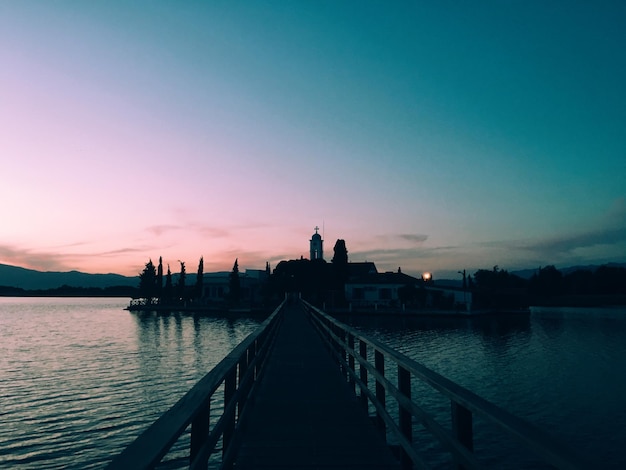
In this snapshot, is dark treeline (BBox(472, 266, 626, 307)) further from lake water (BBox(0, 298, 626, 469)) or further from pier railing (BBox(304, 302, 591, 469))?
pier railing (BBox(304, 302, 591, 469))

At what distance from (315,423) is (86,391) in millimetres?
17699

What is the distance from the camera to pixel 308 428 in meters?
6.59

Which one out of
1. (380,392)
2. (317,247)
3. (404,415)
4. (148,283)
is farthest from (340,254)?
(404,415)

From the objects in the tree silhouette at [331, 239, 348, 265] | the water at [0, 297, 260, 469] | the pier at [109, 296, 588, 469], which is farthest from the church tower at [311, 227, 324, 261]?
the pier at [109, 296, 588, 469]

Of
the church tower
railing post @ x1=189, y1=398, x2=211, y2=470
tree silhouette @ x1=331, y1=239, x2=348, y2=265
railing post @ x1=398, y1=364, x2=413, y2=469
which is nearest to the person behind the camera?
railing post @ x1=189, y1=398, x2=211, y2=470

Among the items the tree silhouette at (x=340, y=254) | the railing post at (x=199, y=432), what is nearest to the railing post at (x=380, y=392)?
Result: the railing post at (x=199, y=432)

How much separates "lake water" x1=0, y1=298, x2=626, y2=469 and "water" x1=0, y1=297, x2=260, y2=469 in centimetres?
5

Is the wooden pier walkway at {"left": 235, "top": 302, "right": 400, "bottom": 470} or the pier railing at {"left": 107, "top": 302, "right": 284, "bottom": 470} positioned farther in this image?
the wooden pier walkway at {"left": 235, "top": 302, "right": 400, "bottom": 470}

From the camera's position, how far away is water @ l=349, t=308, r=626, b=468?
14379 millimetres

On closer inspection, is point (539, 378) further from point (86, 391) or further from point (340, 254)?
point (340, 254)

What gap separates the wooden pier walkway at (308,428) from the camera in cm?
527

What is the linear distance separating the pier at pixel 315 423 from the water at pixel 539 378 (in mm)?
828

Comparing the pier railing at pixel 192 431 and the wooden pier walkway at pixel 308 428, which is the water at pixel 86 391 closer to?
the wooden pier walkway at pixel 308 428

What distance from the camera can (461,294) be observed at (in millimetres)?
76875
